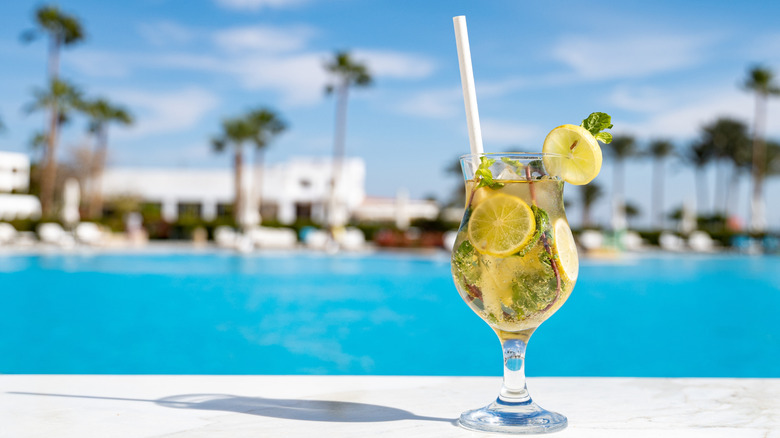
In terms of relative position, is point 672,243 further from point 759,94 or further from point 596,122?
point 596,122

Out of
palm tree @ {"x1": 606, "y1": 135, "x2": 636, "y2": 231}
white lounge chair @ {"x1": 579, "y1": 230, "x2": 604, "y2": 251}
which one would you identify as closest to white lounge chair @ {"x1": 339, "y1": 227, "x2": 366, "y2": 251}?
white lounge chair @ {"x1": 579, "y1": 230, "x2": 604, "y2": 251}

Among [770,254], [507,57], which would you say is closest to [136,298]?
[770,254]

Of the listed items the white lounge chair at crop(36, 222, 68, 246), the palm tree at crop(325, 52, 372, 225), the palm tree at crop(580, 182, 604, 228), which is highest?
the palm tree at crop(325, 52, 372, 225)

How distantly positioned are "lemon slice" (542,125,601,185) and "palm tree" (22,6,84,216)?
3666 centimetres

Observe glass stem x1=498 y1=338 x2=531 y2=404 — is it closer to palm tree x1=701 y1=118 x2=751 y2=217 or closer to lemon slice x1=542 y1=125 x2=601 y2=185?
lemon slice x1=542 y1=125 x2=601 y2=185

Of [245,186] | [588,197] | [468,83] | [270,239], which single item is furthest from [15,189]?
[468,83]

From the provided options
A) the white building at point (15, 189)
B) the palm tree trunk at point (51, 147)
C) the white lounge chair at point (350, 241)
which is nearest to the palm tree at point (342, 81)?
the white lounge chair at point (350, 241)

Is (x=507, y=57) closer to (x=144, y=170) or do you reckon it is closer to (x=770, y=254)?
(x=770, y=254)

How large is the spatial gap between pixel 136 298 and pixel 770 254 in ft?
90.3

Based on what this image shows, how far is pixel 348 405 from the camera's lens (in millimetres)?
1729

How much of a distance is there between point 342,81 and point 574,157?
1570 inches

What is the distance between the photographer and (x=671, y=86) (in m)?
39.4

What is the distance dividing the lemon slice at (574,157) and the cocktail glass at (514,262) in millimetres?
25

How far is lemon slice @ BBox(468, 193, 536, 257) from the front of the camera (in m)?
1.49
